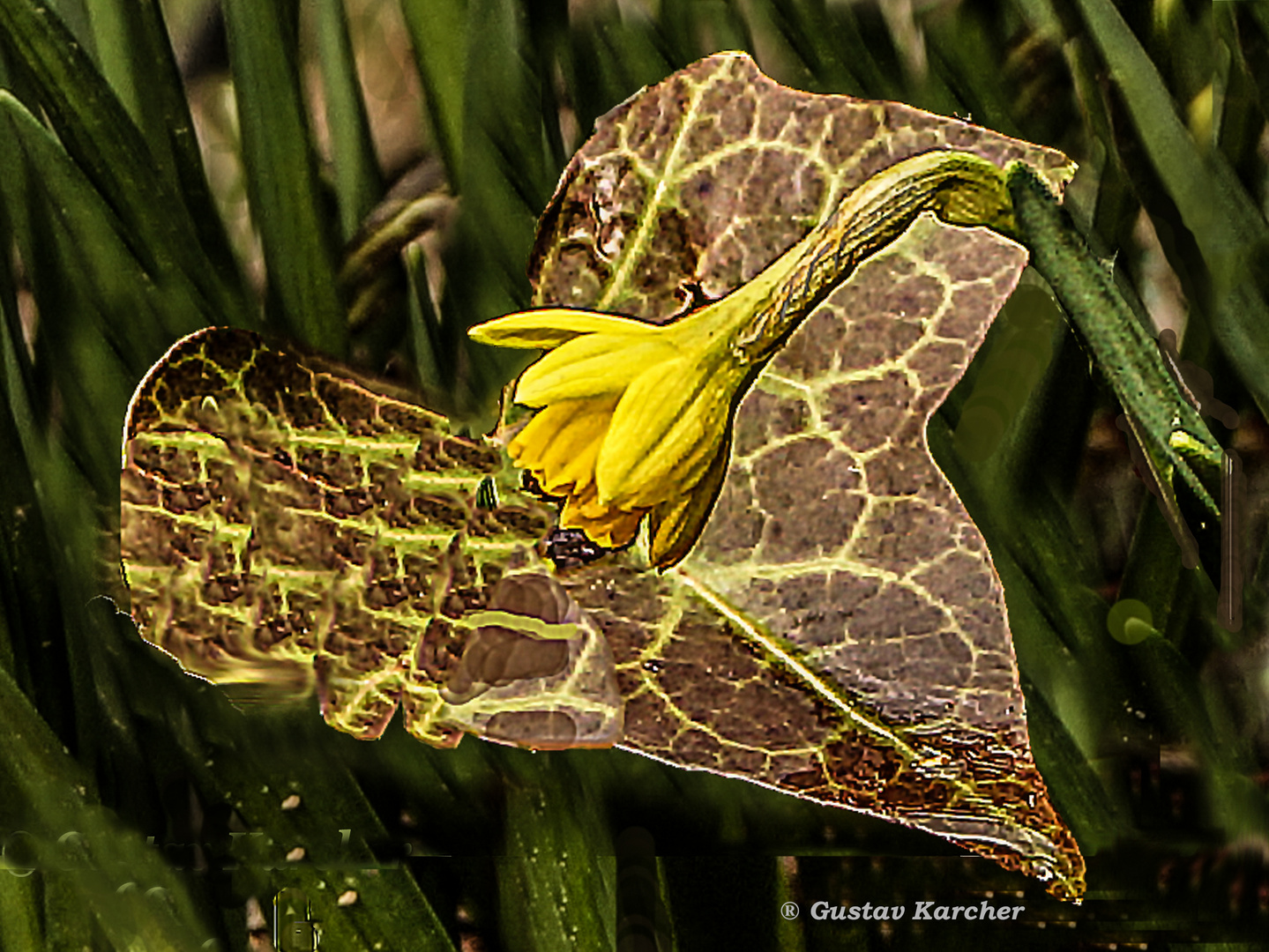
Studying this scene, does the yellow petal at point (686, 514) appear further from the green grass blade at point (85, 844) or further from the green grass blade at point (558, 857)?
the green grass blade at point (85, 844)

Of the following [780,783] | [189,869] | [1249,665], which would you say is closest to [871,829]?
[780,783]

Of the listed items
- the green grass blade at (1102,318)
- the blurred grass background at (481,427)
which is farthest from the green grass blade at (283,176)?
the green grass blade at (1102,318)

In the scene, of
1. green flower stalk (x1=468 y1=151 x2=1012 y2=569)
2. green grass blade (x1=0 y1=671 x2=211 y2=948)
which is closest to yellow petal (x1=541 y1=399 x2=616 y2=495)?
green flower stalk (x1=468 y1=151 x2=1012 y2=569)

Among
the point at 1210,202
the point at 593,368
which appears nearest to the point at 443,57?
the point at 593,368

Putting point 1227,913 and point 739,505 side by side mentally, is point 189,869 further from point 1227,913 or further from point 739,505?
point 1227,913

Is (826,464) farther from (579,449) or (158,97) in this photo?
(158,97)

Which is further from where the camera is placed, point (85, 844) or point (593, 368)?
point (85, 844)
